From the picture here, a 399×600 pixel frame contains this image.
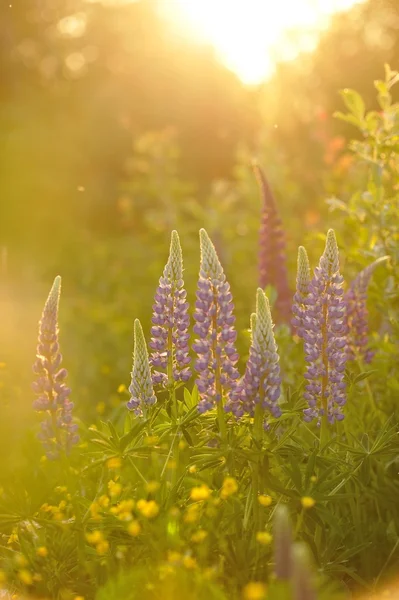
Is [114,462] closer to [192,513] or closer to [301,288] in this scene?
[192,513]

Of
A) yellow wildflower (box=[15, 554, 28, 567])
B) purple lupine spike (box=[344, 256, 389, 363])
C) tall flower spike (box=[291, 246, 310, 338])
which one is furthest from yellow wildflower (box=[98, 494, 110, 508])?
purple lupine spike (box=[344, 256, 389, 363])

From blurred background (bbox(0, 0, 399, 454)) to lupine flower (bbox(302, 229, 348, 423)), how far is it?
7.96ft

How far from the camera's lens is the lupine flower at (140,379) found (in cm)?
304

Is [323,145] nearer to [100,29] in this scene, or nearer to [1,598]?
[1,598]

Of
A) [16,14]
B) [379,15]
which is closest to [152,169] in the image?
[379,15]

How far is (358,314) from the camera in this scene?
3926mm

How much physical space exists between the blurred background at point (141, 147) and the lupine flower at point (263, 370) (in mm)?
2369

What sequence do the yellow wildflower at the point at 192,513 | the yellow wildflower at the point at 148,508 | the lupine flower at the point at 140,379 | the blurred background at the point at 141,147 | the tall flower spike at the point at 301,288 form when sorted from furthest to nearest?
the blurred background at the point at 141,147
the tall flower spike at the point at 301,288
the lupine flower at the point at 140,379
the yellow wildflower at the point at 192,513
the yellow wildflower at the point at 148,508

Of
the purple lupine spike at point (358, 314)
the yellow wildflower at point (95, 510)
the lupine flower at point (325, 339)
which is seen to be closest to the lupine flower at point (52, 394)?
the yellow wildflower at point (95, 510)

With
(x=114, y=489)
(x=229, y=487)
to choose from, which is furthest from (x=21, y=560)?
(x=229, y=487)

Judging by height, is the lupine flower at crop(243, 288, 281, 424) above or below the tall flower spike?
below

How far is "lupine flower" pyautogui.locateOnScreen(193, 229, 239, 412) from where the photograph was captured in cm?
290

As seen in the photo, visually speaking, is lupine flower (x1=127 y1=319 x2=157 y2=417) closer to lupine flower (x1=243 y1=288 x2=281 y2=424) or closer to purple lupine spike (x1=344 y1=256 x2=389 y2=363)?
lupine flower (x1=243 y1=288 x2=281 y2=424)

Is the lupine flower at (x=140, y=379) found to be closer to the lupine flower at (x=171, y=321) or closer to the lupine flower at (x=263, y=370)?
the lupine flower at (x=171, y=321)
